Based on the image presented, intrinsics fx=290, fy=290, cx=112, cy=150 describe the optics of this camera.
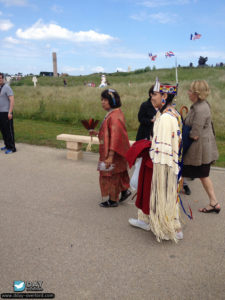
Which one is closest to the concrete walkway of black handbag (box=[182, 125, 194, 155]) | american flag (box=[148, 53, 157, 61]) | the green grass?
black handbag (box=[182, 125, 194, 155])

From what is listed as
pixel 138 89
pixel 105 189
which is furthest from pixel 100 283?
pixel 138 89

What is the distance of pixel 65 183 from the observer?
5.35 m

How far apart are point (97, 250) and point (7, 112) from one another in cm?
495

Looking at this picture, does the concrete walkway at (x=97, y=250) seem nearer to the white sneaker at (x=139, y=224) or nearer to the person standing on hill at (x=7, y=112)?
the white sneaker at (x=139, y=224)

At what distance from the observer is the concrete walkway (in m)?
2.69

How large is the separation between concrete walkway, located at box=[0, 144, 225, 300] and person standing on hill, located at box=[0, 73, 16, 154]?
251 cm

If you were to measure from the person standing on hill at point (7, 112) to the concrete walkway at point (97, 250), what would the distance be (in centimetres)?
251

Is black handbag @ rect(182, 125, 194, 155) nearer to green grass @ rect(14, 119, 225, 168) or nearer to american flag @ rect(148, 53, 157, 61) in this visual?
green grass @ rect(14, 119, 225, 168)

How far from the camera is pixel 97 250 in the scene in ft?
10.6

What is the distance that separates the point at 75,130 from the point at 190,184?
5865 mm

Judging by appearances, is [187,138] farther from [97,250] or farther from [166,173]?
[97,250]
